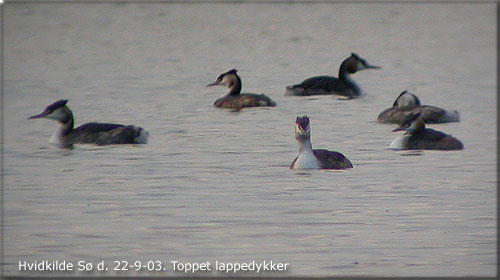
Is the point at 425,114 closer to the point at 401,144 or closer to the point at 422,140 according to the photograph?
the point at 422,140

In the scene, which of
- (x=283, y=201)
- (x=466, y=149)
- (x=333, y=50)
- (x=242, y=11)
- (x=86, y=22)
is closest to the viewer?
(x=283, y=201)

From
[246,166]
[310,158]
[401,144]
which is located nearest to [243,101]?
[401,144]

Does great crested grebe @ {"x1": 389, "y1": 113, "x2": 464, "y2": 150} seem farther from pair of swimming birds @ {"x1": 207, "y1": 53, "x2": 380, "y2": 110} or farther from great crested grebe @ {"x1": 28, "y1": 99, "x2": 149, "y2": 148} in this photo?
pair of swimming birds @ {"x1": 207, "y1": 53, "x2": 380, "y2": 110}

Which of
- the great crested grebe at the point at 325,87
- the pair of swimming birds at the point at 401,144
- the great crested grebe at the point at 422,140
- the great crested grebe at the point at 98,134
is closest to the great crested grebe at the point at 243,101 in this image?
the great crested grebe at the point at 325,87

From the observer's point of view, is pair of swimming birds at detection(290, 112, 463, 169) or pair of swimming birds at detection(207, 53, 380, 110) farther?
pair of swimming birds at detection(207, 53, 380, 110)

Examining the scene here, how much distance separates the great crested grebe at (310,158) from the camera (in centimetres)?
1374

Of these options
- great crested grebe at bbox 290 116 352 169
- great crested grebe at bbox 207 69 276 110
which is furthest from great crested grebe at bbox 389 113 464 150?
great crested grebe at bbox 207 69 276 110

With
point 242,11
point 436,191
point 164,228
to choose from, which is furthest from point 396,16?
point 164,228

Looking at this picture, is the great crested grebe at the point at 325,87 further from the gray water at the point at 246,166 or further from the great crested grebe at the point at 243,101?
the great crested grebe at the point at 243,101

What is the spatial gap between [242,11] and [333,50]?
13.2 m

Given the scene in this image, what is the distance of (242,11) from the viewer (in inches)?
1676

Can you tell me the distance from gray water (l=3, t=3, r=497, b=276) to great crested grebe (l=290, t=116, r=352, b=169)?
0.65 feet

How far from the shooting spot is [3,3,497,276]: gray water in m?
9.71

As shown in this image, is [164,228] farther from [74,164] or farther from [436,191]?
[74,164]
